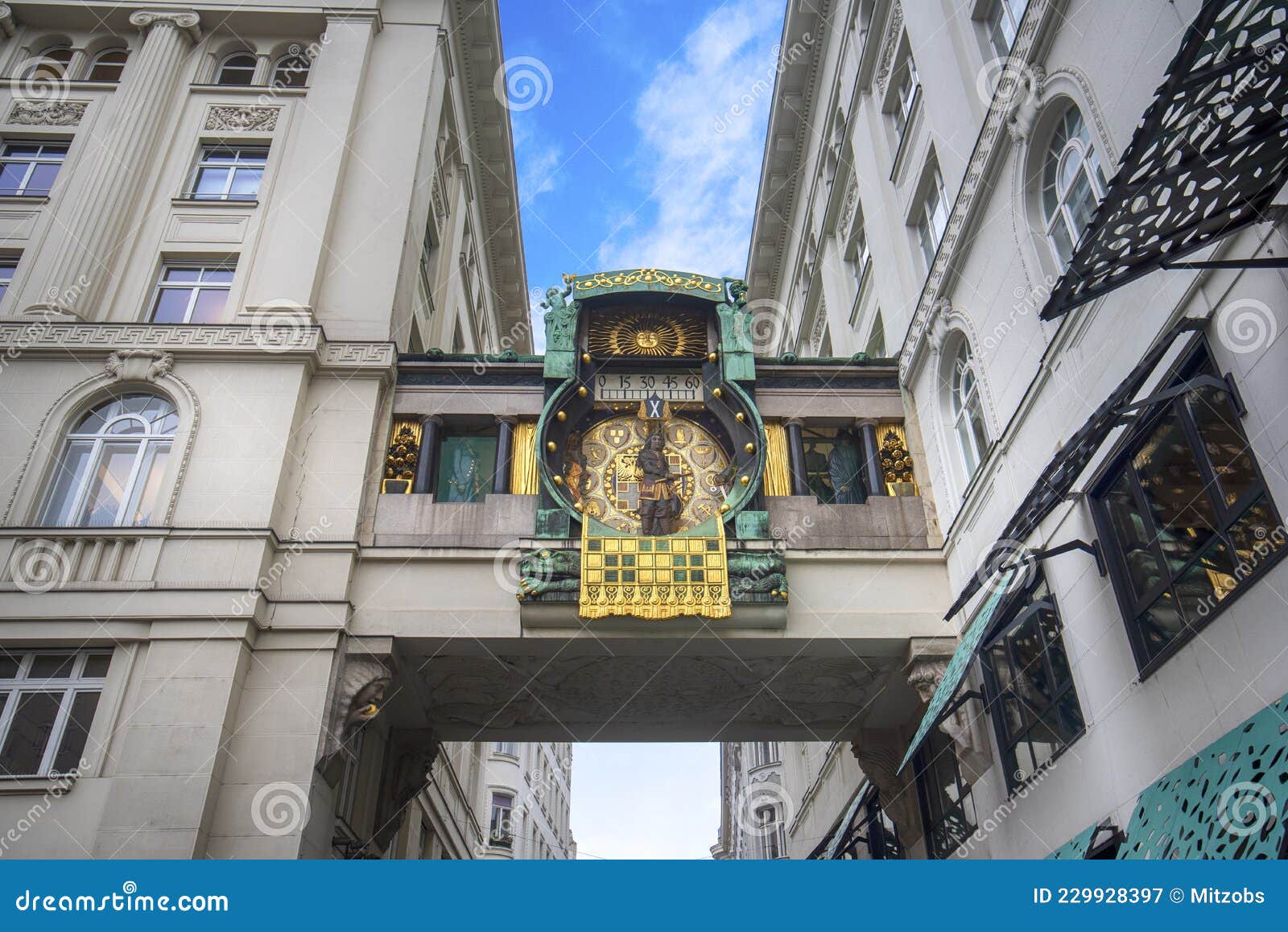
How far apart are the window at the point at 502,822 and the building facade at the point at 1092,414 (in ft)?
74.2

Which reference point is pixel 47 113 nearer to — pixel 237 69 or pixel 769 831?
pixel 237 69

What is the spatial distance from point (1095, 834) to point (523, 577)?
27.3 feet

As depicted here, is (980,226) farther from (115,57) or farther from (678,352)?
(115,57)

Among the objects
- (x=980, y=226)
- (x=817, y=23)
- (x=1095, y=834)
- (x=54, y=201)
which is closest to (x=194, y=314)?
(x=54, y=201)

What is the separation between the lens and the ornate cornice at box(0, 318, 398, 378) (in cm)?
1647

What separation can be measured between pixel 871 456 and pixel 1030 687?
217 inches

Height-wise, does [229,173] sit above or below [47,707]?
above

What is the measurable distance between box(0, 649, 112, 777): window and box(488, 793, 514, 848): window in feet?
92.5

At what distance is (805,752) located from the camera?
2939cm

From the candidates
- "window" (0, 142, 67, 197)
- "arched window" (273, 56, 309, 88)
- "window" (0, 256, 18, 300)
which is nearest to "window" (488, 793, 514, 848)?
"window" (0, 256, 18, 300)

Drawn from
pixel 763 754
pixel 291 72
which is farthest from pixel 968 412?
pixel 763 754

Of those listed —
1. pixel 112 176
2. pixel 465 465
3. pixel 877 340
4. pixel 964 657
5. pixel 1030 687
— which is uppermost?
pixel 877 340

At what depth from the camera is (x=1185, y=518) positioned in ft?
29.4

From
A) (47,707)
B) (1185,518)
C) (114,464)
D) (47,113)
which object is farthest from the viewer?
(47,113)
